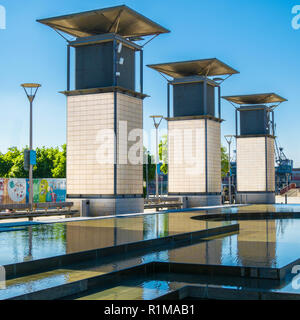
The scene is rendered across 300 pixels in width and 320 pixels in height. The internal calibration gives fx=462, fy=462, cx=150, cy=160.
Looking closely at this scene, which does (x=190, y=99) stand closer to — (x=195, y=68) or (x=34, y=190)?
(x=195, y=68)

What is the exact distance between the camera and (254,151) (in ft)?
124

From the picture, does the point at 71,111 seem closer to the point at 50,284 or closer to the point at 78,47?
the point at 78,47

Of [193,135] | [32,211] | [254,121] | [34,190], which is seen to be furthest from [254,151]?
[32,211]

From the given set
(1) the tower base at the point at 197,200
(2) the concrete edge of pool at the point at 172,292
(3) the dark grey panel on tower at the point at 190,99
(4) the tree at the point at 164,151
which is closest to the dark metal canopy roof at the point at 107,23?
(3) the dark grey panel on tower at the point at 190,99

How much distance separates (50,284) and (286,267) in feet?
13.8

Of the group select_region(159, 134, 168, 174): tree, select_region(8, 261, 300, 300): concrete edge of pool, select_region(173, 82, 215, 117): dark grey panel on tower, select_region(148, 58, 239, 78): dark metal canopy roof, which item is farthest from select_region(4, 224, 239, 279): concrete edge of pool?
select_region(159, 134, 168, 174): tree

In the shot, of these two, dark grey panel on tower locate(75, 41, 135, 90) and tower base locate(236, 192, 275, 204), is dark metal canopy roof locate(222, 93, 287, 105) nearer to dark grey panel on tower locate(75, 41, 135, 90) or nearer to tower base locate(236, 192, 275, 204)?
tower base locate(236, 192, 275, 204)

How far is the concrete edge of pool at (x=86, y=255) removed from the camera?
25.3 feet

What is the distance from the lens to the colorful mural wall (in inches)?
1205

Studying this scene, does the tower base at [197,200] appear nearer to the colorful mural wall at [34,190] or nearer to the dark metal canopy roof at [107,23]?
the colorful mural wall at [34,190]

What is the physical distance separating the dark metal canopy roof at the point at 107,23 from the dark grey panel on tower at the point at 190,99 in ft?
25.5

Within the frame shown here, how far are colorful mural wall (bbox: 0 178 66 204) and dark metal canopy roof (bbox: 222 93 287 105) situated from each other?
49.2 ft
